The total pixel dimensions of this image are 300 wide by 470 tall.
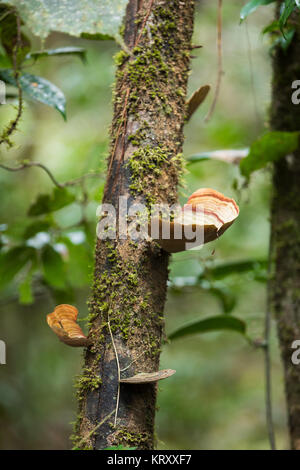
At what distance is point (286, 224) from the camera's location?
6.12 feet

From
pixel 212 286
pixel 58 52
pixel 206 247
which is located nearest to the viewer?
pixel 58 52

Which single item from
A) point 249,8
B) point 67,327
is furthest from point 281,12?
point 67,327

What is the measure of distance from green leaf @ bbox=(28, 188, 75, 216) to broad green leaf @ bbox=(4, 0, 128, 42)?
2.25 feet

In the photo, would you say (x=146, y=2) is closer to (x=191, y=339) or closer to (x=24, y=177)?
(x=24, y=177)

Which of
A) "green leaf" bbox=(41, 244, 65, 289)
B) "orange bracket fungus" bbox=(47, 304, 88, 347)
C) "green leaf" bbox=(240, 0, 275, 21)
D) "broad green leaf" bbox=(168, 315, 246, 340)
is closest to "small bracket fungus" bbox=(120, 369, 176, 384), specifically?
"orange bracket fungus" bbox=(47, 304, 88, 347)

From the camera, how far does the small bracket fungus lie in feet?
2.92

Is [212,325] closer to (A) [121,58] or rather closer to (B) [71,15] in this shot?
(A) [121,58]

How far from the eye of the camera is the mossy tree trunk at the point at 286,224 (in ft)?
5.81

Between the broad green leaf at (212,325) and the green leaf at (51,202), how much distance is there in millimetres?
734

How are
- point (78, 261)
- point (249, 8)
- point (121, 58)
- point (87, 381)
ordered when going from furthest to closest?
point (78, 261) < point (249, 8) < point (121, 58) < point (87, 381)

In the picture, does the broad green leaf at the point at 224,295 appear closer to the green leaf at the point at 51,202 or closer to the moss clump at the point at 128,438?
the green leaf at the point at 51,202

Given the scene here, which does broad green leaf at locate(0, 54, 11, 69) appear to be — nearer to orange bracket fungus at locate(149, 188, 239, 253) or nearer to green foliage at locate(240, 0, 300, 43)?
green foliage at locate(240, 0, 300, 43)

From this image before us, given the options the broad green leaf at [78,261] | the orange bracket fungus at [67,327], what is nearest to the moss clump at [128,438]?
the orange bracket fungus at [67,327]

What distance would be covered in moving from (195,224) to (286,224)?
3.64ft
